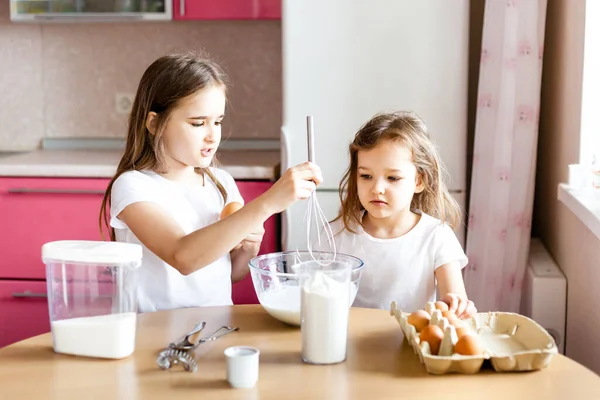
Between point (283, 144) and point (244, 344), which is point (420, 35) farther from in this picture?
point (244, 344)

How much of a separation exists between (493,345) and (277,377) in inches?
14.8

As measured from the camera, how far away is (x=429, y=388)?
3.87 ft

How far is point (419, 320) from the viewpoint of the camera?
4.44 feet

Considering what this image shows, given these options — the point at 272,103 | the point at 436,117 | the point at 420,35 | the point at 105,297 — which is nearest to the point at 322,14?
the point at 420,35

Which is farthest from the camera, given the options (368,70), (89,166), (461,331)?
(89,166)

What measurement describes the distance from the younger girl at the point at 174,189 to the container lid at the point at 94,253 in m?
0.27

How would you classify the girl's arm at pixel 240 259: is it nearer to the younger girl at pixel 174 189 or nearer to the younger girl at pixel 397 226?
the younger girl at pixel 174 189

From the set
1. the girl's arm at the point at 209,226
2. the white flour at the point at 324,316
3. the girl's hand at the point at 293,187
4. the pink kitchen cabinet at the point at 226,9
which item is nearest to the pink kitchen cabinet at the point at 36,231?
the pink kitchen cabinet at the point at 226,9

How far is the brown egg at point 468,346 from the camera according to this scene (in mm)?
1227

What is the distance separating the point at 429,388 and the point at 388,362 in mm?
119

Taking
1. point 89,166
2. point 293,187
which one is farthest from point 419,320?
point 89,166

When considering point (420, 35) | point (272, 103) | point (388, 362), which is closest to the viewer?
point (388, 362)

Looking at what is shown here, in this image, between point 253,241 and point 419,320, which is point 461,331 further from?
point 253,241

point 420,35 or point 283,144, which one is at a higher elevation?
point 420,35
